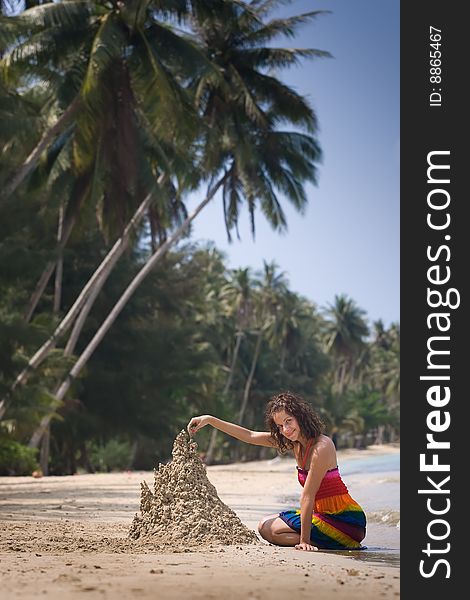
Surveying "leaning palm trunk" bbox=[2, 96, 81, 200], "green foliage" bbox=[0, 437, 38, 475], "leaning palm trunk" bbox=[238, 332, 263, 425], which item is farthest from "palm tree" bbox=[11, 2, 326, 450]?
"leaning palm trunk" bbox=[238, 332, 263, 425]

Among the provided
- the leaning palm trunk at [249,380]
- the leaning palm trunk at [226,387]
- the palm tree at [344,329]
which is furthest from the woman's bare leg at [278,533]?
the palm tree at [344,329]

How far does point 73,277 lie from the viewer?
2958cm

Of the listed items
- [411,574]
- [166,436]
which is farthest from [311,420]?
[166,436]

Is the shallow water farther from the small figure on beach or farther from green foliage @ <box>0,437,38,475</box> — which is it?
green foliage @ <box>0,437,38,475</box>

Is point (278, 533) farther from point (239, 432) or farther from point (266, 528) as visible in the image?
point (239, 432)

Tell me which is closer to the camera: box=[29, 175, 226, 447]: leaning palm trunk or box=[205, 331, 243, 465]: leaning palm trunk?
box=[29, 175, 226, 447]: leaning palm trunk

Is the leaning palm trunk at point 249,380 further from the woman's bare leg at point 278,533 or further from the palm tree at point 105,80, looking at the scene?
the woman's bare leg at point 278,533

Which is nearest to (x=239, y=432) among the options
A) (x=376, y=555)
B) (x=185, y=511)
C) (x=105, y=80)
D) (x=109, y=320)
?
(x=185, y=511)

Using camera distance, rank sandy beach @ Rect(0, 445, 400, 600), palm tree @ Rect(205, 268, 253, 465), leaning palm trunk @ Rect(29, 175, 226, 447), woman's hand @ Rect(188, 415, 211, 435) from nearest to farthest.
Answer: sandy beach @ Rect(0, 445, 400, 600)
woman's hand @ Rect(188, 415, 211, 435)
leaning palm trunk @ Rect(29, 175, 226, 447)
palm tree @ Rect(205, 268, 253, 465)

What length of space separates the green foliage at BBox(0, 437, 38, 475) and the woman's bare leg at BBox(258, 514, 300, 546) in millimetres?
16847

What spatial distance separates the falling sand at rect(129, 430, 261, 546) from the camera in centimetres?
654

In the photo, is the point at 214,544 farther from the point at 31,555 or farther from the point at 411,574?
the point at 411,574

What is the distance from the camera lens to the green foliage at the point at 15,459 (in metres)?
23.1

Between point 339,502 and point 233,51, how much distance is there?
20.9 meters
